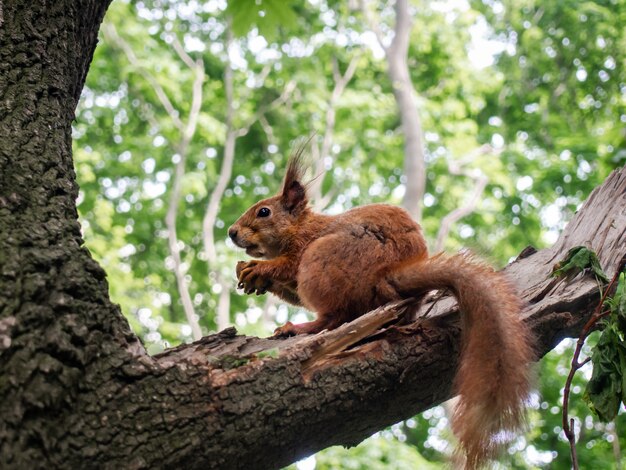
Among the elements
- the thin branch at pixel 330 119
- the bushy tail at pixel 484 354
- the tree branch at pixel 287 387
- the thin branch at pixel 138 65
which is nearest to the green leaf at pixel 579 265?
the tree branch at pixel 287 387

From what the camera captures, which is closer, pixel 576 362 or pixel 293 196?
pixel 576 362

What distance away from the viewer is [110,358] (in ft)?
5.54

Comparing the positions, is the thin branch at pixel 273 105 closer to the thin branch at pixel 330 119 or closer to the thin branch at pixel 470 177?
the thin branch at pixel 330 119

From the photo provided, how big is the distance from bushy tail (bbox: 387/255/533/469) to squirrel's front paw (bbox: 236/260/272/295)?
2.55 ft

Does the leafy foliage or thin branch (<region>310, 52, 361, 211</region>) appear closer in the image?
the leafy foliage

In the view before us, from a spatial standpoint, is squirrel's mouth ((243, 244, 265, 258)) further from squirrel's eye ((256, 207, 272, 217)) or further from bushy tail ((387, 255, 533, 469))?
bushy tail ((387, 255, 533, 469))

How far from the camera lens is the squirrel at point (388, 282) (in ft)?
6.59

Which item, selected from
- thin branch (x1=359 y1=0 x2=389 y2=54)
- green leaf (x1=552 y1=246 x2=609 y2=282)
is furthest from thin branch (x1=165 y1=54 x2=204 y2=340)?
green leaf (x1=552 y1=246 x2=609 y2=282)

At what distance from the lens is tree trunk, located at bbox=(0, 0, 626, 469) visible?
61.5 inches

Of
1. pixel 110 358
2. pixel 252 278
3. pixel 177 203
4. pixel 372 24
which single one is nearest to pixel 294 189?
pixel 252 278

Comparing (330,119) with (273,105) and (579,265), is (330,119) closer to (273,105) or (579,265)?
(273,105)

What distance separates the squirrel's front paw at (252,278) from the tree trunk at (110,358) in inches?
33.8

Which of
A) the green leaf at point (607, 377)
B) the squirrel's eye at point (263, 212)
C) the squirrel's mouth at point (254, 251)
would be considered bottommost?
the green leaf at point (607, 377)

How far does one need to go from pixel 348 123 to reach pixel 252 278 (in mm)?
9392
